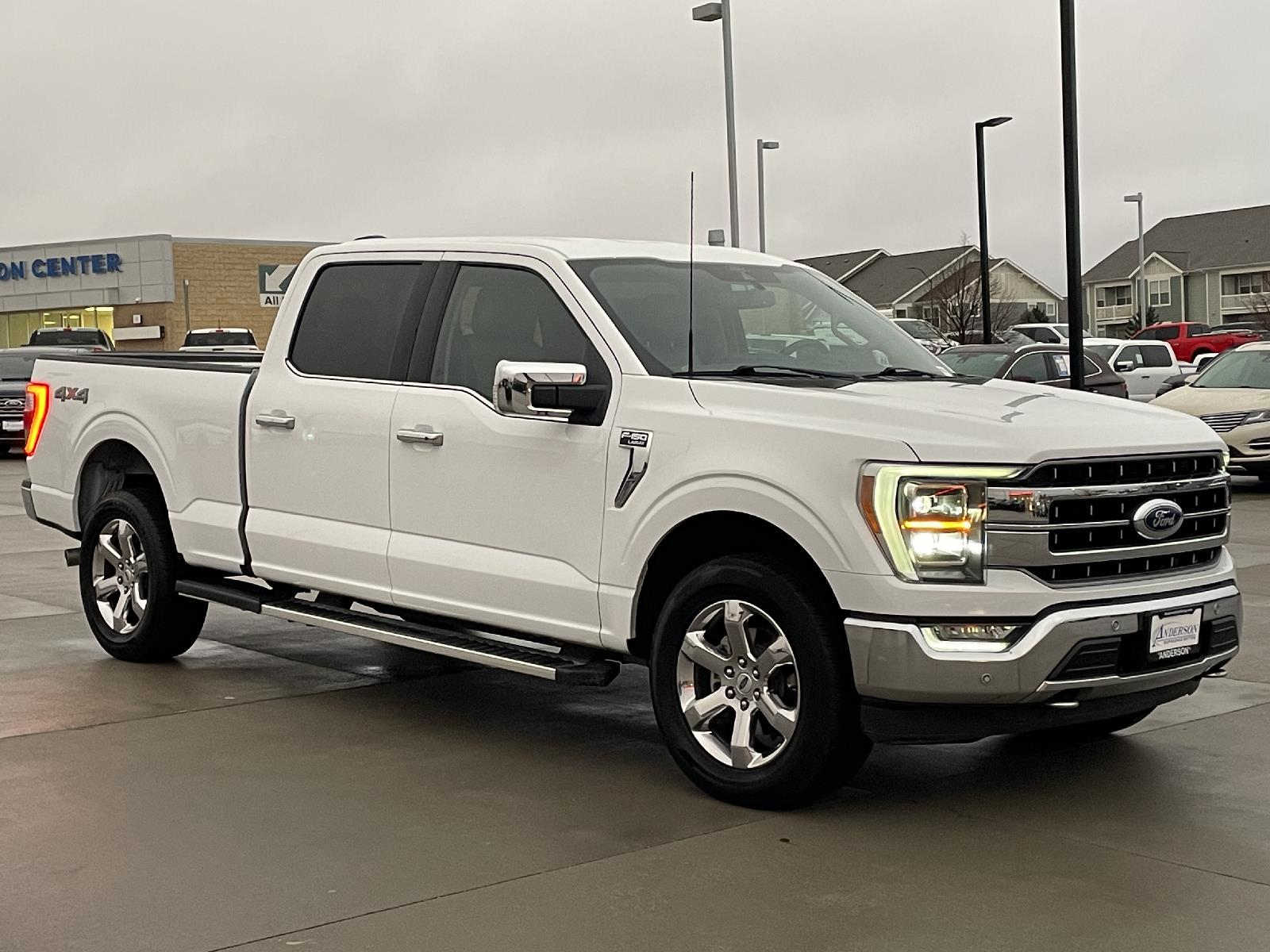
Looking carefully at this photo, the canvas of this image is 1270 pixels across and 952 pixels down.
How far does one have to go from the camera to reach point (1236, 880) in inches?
199

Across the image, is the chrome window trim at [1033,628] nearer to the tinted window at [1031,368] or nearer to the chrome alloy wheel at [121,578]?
the chrome alloy wheel at [121,578]

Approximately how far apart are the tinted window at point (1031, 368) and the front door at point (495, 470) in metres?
16.1

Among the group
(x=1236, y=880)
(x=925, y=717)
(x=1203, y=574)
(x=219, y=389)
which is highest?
(x=219, y=389)

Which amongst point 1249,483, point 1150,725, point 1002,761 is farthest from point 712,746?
point 1249,483

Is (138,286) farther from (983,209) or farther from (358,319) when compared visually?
(358,319)

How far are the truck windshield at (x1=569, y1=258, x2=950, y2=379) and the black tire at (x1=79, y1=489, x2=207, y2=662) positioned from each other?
9.44 feet

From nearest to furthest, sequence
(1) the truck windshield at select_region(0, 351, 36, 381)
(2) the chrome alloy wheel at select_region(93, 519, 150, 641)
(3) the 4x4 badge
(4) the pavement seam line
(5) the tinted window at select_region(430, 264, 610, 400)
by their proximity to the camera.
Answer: (4) the pavement seam line → (3) the 4x4 badge → (5) the tinted window at select_region(430, 264, 610, 400) → (2) the chrome alloy wheel at select_region(93, 519, 150, 641) → (1) the truck windshield at select_region(0, 351, 36, 381)

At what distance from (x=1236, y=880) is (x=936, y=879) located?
34.8 inches

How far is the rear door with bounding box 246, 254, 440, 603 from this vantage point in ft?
23.5

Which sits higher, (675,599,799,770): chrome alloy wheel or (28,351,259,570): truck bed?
(28,351,259,570): truck bed

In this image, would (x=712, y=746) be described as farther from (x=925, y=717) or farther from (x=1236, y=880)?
(x=1236, y=880)

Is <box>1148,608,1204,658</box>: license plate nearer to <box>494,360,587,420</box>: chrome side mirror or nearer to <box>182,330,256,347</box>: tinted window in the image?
<box>494,360,587,420</box>: chrome side mirror

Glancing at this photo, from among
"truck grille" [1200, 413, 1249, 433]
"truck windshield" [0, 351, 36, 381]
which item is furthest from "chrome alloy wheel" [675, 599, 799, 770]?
"truck windshield" [0, 351, 36, 381]

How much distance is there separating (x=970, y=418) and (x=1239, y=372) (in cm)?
1544
